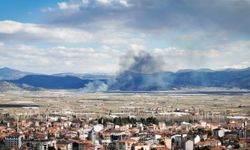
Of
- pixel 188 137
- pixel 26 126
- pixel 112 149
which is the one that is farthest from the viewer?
pixel 26 126

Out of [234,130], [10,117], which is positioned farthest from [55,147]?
[10,117]

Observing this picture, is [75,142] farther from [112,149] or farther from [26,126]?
[26,126]

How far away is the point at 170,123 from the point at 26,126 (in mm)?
20013

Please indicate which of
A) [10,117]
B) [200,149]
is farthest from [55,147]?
[10,117]

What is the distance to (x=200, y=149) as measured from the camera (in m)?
47.6

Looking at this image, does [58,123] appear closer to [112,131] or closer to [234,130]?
[112,131]

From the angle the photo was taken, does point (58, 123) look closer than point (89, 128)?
No

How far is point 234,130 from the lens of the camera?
60688mm

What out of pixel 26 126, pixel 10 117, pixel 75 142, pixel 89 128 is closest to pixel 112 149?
pixel 75 142

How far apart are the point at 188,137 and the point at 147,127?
13.5 metres

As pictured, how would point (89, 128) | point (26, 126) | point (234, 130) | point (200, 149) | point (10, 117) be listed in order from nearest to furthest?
point (200, 149) < point (234, 130) < point (89, 128) < point (26, 126) < point (10, 117)

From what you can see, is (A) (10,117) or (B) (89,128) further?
(A) (10,117)

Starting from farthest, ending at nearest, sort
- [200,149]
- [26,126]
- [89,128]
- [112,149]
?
[26,126], [89,128], [112,149], [200,149]

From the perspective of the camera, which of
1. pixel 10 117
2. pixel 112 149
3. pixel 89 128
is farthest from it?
pixel 10 117
